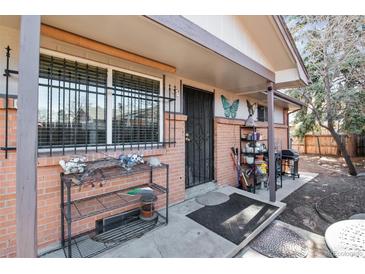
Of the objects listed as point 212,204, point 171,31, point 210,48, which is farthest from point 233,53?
point 212,204

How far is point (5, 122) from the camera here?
1.96 meters

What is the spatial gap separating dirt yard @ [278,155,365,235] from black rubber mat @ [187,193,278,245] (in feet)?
1.57

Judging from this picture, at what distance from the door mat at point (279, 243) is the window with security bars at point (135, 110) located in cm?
235

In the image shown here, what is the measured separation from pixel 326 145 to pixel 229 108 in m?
11.0

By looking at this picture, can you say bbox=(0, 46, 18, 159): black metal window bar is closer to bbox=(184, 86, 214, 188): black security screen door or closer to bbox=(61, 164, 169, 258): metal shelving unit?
bbox=(61, 164, 169, 258): metal shelving unit

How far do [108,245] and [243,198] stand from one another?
280 cm

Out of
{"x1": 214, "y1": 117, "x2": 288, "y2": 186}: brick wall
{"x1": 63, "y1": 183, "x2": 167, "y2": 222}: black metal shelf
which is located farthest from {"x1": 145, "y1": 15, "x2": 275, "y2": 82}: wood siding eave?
{"x1": 63, "y1": 183, "x2": 167, "y2": 222}: black metal shelf

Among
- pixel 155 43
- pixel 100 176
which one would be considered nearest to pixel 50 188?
pixel 100 176

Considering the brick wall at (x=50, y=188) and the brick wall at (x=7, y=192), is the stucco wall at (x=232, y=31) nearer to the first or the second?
the brick wall at (x=50, y=188)

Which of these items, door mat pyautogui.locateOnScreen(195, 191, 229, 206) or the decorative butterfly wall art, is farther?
the decorative butterfly wall art

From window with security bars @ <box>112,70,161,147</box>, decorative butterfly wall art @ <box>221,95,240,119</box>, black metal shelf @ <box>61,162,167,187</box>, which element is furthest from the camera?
decorative butterfly wall art @ <box>221,95,240,119</box>

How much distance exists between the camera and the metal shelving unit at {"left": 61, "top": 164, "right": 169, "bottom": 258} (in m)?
2.12

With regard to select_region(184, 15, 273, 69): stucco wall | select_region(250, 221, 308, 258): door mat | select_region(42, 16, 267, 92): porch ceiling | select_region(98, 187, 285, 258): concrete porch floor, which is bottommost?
select_region(250, 221, 308, 258): door mat

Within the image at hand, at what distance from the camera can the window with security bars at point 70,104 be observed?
233 centimetres
